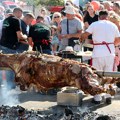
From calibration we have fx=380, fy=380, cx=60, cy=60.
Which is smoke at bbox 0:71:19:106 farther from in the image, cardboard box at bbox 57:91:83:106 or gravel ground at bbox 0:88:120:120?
cardboard box at bbox 57:91:83:106

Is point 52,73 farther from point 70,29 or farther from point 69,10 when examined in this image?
point 70,29

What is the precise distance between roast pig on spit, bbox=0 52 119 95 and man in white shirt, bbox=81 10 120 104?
2.05 metres

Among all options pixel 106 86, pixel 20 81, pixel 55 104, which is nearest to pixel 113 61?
pixel 55 104

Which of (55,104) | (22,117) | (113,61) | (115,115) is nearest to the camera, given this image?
(22,117)

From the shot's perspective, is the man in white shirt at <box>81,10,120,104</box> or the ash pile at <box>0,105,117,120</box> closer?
the ash pile at <box>0,105,117,120</box>

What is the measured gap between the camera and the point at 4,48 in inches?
314

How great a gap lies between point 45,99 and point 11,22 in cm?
176

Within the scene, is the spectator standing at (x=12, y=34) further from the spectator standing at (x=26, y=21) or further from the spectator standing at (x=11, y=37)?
Answer: the spectator standing at (x=26, y=21)

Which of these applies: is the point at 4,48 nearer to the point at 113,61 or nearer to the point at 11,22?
the point at 11,22

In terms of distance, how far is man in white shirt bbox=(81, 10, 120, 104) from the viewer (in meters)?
7.19

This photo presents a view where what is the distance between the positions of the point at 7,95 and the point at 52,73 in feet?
8.45

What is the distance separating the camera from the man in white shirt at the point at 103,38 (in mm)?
7191

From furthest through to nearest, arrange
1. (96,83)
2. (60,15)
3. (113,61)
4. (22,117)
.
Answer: (60,15) → (113,61) → (22,117) → (96,83)

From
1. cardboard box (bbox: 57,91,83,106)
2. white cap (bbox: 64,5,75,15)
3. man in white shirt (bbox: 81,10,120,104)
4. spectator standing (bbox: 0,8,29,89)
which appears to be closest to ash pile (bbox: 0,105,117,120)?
cardboard box (bbox: 57,91,83,106)
